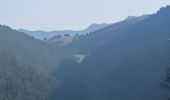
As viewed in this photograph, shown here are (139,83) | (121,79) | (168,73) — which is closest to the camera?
(168,73)

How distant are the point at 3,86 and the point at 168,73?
4340 inches

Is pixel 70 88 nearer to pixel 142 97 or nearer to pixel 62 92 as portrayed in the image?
pixel 62 92

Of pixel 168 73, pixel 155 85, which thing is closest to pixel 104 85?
pixel 155 85

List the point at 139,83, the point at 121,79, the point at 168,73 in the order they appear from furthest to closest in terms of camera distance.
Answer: the point at 121,79 → the point at 139,83 → the point at 168,73

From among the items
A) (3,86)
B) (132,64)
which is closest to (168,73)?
(3,86)

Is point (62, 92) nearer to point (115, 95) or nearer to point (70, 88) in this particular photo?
point (70, 88)

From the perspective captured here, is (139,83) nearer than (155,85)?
No

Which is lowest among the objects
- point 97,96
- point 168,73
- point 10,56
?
point 97,96

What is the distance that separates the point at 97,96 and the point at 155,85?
84.2 feet

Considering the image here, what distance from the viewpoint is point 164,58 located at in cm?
18212

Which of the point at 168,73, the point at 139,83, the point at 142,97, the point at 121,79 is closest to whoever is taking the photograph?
the point at 168,73

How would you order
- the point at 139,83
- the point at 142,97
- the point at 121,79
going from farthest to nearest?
1. the point at 121,79
2. the point at 139,83
3. the point at 142,97

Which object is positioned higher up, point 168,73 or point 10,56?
point 168,73

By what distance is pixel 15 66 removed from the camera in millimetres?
182500
